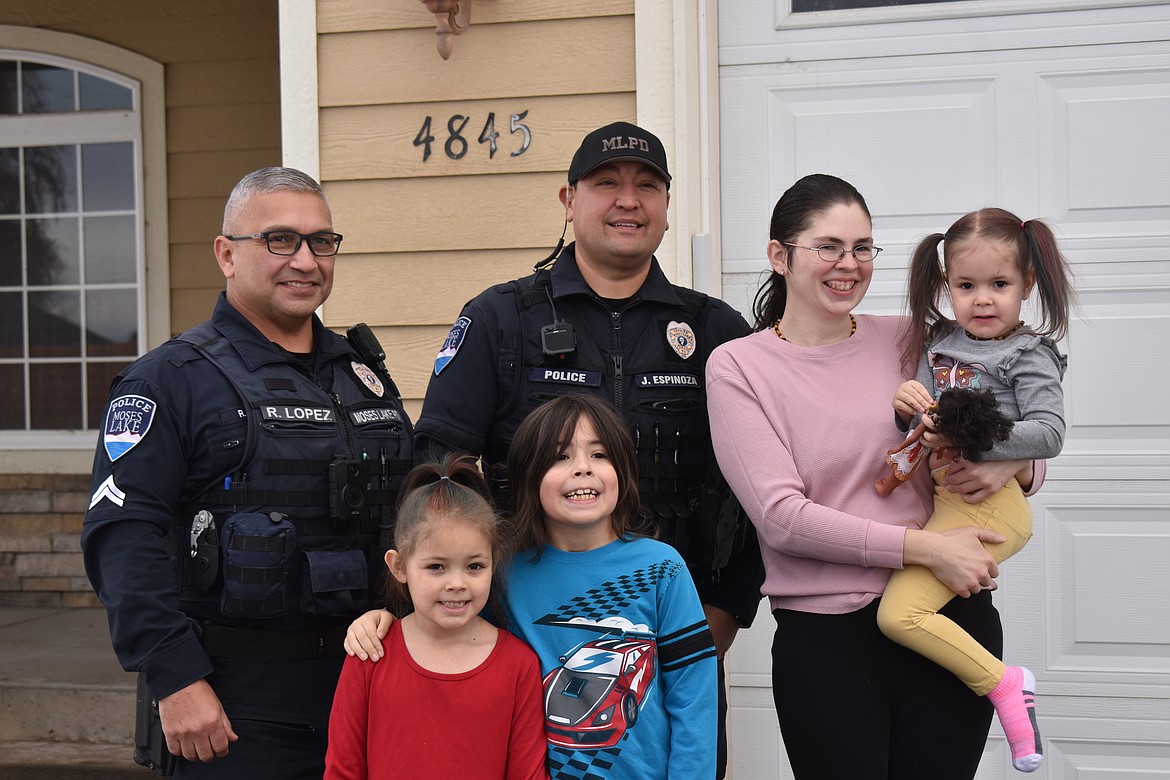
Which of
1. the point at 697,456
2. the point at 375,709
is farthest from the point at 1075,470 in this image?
the point at 375,709

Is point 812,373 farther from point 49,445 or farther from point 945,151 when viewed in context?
point 49,445

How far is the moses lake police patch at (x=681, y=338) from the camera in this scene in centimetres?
236

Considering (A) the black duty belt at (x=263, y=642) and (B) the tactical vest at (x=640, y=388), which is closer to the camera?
(A) the black duty belt at (x=263, y=642)

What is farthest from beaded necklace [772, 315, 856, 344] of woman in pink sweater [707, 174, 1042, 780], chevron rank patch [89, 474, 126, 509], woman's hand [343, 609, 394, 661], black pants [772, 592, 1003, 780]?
chevron rank patch [89, 474, 126, 509]

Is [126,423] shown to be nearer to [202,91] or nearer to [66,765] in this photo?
[66,765]

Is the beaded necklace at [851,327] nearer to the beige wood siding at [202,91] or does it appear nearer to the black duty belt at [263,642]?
the black duty belt at [263,642]

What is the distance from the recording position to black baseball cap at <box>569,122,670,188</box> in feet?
7.52

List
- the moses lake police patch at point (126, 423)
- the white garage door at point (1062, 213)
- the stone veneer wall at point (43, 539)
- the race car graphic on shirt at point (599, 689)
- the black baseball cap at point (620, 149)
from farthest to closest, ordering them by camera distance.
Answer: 1. the stone veneer wall at point (43, 539)
2. the white garage door at point (1062, 213)
3. the black baseball cap at point (620, 149)
4. the moses lake police patch at point (126, 423)
5. the race car graphic on shirt at point (599, 689)

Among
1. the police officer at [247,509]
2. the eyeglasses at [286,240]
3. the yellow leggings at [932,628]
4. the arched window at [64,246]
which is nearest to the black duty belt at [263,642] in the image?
the police officer at [247,509]

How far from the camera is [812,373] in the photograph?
2.07m

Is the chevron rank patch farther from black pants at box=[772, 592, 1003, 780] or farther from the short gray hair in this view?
black pants at box=[772, 592, 1003, 780]

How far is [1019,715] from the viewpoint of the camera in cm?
192

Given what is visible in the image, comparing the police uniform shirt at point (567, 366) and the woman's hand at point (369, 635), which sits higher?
the police uniform shirt at point (567, 366)

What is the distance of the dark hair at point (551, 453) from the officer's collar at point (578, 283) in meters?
0.40
